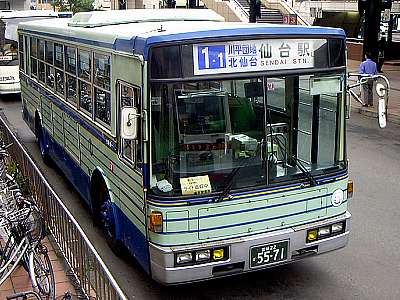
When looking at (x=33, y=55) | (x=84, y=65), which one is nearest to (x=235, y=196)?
(x=84, y=65)

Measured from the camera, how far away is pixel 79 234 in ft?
17.1

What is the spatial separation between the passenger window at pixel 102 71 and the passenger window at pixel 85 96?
0.40m

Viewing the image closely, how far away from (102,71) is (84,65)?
0.92m

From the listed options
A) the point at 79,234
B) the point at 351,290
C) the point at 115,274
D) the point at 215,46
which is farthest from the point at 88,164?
the point at 351,290

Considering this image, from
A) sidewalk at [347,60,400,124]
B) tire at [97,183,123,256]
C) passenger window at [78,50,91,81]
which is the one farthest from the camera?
sidewalk at [347,60,400,124]

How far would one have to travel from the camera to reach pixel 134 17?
7945mm

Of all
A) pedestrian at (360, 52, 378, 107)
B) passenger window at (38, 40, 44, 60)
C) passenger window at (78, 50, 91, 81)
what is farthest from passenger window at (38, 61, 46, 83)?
pedestrian at (360, 52, 378, 107)

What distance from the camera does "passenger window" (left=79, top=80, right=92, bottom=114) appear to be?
734 cm

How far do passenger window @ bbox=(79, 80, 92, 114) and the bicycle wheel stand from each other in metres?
2.54

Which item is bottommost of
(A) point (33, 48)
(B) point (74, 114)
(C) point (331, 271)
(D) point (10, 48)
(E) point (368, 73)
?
(C) point (331, 271)

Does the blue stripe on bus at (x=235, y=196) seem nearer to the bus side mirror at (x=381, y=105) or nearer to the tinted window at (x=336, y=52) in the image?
the bus side mirror at (x=381, y=105)

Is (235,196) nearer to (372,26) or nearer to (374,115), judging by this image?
(374,115)

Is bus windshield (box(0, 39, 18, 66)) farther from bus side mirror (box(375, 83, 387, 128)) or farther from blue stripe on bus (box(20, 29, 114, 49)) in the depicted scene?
bus side mirror (box(375, 83, 387, 128))

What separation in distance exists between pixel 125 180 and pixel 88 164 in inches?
71.0
